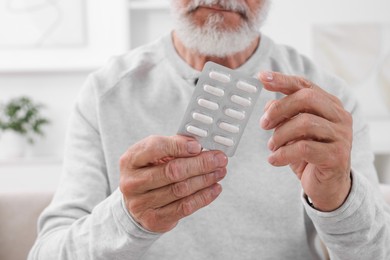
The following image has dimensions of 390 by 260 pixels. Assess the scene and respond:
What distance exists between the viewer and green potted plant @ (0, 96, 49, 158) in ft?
8.40

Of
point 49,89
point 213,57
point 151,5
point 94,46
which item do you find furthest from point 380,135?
point 213,57

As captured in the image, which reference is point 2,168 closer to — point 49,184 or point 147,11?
point 49,184

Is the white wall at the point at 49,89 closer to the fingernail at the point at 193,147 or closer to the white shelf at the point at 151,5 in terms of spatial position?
the white shelf at the point at 151,5

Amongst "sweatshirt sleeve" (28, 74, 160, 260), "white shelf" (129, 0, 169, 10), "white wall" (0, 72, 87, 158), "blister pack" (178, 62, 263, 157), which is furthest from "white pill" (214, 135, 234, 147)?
"white wall" (0, 72, 87, 158)

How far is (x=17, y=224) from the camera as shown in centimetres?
102

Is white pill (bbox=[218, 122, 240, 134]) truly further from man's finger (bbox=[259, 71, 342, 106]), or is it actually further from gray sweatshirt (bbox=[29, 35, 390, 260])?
gray sweatshirt (bbox=[29, 35, 390, 260])

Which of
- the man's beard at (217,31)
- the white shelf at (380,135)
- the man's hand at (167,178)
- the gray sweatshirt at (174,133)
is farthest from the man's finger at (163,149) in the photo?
the white shelf at (380,135)

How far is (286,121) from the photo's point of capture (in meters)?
0.68

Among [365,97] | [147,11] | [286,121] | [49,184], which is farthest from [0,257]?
[365,97]

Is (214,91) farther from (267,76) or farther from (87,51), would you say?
(87,51)

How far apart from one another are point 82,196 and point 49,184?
1.55 meters

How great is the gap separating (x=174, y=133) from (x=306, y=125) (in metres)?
0.39

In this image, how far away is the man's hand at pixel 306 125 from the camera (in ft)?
2.19

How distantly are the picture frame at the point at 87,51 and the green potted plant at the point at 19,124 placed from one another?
16 cm
